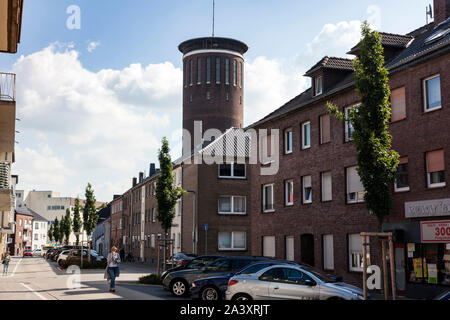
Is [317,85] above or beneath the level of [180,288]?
above

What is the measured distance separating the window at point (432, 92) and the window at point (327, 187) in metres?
7.00

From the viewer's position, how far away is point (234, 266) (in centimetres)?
1842

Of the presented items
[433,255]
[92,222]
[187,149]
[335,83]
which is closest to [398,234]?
[433,255]

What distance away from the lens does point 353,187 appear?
80.7 ft

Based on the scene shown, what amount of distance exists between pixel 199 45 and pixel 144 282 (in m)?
51.1

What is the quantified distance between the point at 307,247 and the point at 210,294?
12.5 m

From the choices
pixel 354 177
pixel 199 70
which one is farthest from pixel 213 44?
pixel 354 177

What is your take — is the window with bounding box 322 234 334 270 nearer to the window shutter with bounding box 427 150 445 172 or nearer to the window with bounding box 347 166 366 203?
the window with bounding box 347 166 366 203

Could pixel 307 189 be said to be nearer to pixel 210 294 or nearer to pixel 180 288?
pixel 180 288

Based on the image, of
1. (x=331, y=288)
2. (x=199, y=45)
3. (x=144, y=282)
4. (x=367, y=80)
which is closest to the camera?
(x=331, y=288)

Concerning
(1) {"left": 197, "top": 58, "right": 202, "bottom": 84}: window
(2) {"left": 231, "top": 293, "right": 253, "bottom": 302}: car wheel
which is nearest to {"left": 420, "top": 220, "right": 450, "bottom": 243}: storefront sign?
(2) {"left": 231, "top": 293, "right": 253, "bottom": 302}: car wheel

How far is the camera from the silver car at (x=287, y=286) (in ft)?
45.7

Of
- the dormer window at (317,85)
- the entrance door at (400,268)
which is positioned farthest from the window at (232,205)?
the entrance door at (400,268)
